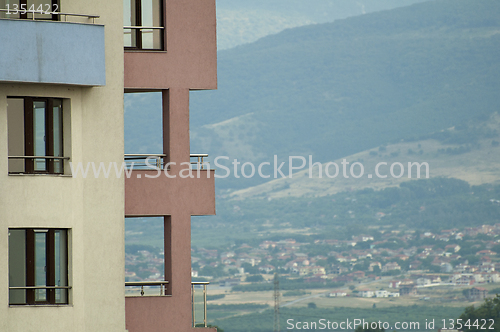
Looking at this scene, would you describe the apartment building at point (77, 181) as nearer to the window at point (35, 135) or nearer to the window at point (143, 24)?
the window at point (35, 135)

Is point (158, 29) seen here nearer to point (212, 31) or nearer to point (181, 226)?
point (212, 31)

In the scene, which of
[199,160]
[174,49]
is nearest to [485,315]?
[199,160]

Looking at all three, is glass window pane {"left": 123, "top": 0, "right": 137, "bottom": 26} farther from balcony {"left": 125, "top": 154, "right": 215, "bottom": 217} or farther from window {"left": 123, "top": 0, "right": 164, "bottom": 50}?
balcony {"left": 125, "top": 154, "right": 215, "bottom": 217}

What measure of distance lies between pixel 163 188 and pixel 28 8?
16.0 ft

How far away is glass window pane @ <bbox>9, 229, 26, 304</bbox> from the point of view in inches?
657

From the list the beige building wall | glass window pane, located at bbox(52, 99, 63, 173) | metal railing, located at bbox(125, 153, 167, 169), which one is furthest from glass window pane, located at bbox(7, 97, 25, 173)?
metal railing, located at bbox(125, 153, 167, 169)

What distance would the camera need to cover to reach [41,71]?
1681cm

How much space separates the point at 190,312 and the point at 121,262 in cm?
211

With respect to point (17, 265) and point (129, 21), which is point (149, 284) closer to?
point (17, 265)

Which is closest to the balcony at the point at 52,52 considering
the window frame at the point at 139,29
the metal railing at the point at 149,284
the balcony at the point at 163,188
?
the window frame at the point at 139,29

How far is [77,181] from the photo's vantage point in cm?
1722

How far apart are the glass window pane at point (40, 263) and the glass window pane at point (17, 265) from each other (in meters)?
0.26

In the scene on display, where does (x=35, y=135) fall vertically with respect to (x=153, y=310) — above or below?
above

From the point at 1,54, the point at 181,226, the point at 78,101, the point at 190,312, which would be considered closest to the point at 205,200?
the point at 181,226
